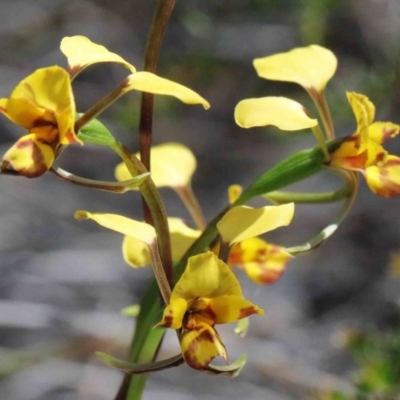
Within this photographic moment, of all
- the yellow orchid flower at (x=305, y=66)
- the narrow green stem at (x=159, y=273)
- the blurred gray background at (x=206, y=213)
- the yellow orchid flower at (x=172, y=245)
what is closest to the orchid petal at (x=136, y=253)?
the yellow orchid flower at (x=172, y=245)

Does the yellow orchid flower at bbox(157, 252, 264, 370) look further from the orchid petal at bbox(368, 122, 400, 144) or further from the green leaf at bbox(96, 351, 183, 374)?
the orchid petal at bbox(368, 122, 400, 144)

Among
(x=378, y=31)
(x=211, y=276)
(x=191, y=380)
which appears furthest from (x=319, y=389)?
(x=378, y=31)

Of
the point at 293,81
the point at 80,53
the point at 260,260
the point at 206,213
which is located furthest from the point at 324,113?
the point at 206,213

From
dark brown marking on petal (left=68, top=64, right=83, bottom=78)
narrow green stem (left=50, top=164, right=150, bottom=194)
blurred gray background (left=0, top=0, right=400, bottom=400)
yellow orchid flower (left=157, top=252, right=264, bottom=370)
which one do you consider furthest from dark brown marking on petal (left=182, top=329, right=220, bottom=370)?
blurred gray background (left=0, top=0, right=400, bottom=400)

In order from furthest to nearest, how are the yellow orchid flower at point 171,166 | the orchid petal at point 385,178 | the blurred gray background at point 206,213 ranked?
the blurred gray background at point 206,213, the yellow orchid flower at point 171,166, the orchid petal at point 385,178

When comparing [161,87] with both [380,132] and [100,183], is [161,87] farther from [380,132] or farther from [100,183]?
[380,132]

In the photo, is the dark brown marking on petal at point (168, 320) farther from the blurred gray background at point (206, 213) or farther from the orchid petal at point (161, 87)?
the blurred gray background at point (206, 213)

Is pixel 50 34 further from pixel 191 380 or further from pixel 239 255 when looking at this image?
pixel 239 255
